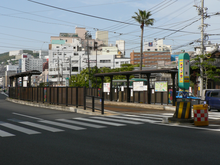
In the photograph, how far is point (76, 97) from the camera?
2092 cm

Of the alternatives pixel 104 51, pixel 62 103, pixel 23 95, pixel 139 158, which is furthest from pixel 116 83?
pixel 104 51

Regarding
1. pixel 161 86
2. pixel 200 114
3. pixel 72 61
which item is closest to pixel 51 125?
pixel 200 114

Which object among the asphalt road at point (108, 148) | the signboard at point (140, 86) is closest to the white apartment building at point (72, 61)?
the signboard at point (140, 86)

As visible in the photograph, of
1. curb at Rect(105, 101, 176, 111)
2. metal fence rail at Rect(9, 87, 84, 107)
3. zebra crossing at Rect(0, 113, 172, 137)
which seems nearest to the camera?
zebra crossing at Rect(0, 113, 172, 137)

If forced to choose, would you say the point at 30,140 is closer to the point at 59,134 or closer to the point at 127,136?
the point at 59,134

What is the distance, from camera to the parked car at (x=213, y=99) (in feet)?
75.4

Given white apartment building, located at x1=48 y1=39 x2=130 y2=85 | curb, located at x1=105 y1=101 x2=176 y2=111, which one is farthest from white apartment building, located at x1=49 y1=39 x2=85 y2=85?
curb, located at x1=105 y1=101 x2=176 y2=111

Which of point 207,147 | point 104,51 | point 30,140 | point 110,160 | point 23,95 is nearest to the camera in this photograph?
point 110,160

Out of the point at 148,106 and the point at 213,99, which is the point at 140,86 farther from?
the point at 213,99

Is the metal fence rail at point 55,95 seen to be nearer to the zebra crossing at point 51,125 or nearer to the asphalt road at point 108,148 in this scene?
the zebra crossing at point 51,125

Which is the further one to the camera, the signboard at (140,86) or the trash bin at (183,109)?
the signboard at (140,86)

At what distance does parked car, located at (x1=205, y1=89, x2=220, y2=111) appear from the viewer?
22970 mm

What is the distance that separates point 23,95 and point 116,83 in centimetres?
1614

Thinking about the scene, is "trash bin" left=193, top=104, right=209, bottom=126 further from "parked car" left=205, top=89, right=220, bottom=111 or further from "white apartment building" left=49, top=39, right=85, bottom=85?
"white apartment building" left=49, top=39, right=85, bottom=85
